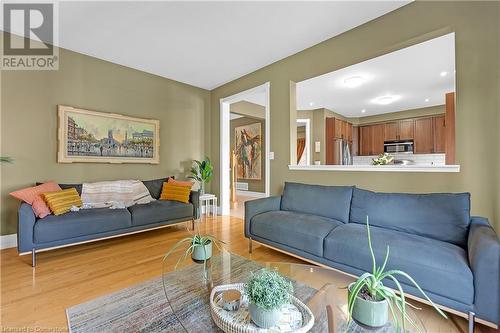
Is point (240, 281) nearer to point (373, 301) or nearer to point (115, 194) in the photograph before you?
point (373, 301)

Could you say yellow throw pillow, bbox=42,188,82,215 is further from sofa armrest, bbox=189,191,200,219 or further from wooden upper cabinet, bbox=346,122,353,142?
wooden upper cabinet, bbox=346,122,353,142

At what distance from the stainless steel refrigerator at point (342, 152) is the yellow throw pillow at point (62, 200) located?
576 centimetres

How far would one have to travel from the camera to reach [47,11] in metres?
2.54

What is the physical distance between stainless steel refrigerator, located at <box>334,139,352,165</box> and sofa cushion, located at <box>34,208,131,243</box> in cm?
532

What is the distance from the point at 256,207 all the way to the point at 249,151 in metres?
4.62

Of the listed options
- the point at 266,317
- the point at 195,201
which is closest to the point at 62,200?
the point at 195,201

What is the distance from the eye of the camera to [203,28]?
2.78m

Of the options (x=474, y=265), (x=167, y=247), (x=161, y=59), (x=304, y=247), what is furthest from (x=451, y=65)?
(x=167, y=247)

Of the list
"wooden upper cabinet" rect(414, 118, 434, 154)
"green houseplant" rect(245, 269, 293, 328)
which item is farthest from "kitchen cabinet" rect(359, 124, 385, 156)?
"green houseplant" rect(245, 269, 293, 328)

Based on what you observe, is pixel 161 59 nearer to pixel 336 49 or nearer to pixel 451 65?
pixel 336 49

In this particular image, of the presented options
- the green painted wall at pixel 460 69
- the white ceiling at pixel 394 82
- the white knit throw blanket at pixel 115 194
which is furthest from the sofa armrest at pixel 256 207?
the white ceiling at pixel 394 82

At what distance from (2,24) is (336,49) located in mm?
4179

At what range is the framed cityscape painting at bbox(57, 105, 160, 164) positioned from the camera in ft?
10.9

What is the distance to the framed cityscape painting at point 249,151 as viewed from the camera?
7094 mm
